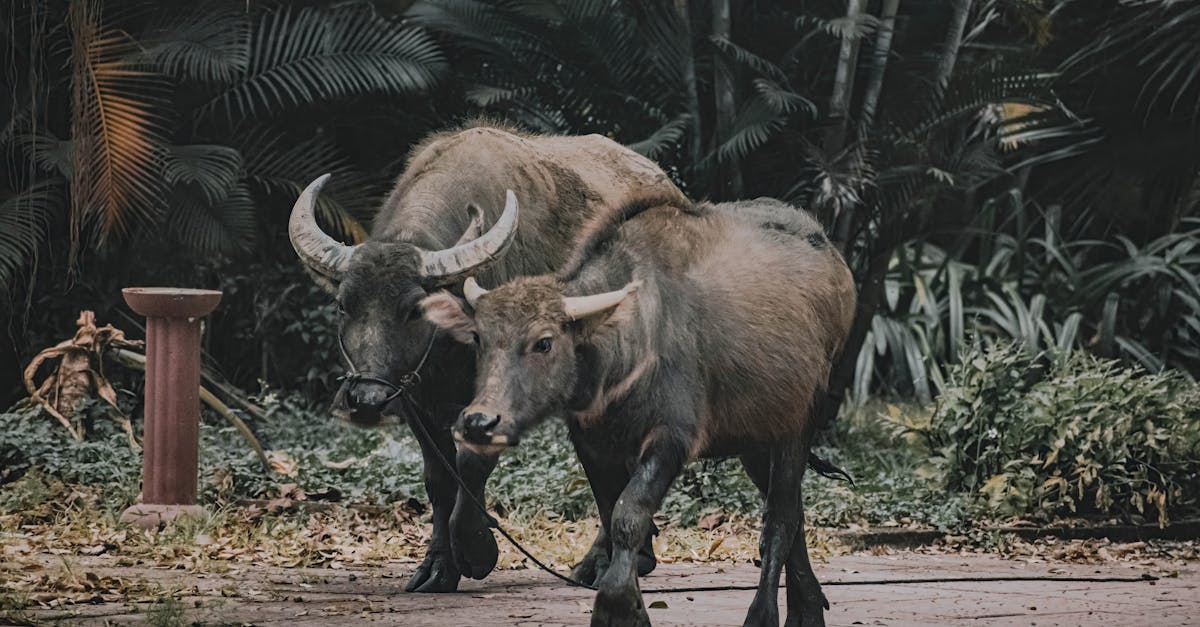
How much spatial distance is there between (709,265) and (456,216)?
157 centimetres

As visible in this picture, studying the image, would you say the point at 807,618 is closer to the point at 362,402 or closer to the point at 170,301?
the point at 362,402

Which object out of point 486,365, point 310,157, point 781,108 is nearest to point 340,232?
point 310,157

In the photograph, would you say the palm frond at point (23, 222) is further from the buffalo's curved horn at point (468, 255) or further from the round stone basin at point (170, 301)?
the buffalo's curved horn at point (468, 255)

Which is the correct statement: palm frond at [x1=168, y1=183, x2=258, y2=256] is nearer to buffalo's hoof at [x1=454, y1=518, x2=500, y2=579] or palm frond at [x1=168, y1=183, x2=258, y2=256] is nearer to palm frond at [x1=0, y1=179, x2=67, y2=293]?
palm frond at [x1=0, y1=179, x2=67, y2=293]

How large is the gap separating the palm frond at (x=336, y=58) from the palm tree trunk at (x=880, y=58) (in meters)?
3.46

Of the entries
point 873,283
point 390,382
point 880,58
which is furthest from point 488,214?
point 880,58

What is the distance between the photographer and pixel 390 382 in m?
6.25

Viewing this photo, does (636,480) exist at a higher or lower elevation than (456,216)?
lower

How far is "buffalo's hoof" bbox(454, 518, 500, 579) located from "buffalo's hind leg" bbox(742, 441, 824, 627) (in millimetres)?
1451

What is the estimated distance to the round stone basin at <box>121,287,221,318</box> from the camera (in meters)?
8.46

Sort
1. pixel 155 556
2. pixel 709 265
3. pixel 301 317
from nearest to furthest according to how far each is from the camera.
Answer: pixel 709 265 → pixel 155 556 → pixel 301 317

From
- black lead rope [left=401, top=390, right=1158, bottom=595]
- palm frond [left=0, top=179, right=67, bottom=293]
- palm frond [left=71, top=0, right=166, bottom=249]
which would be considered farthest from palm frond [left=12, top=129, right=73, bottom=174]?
black lead rope [left=401, top=390, right=1158, bottom=595]

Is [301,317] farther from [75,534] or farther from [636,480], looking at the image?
[636,480]

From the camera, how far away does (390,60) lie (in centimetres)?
1241
